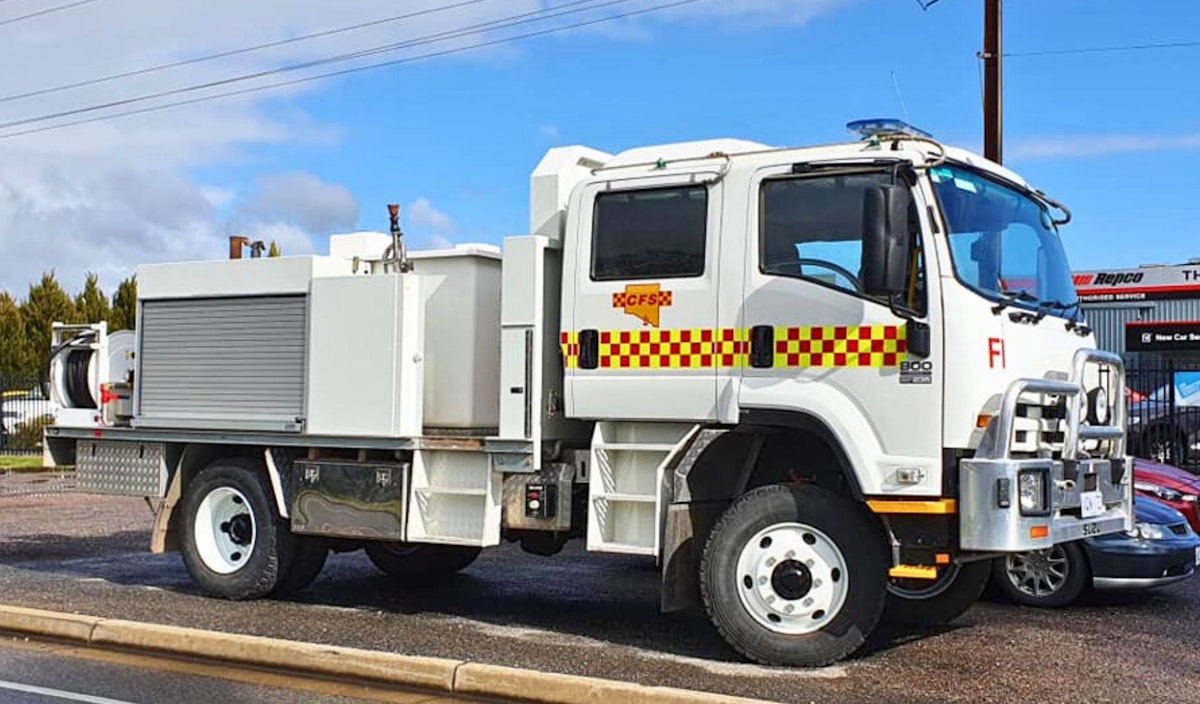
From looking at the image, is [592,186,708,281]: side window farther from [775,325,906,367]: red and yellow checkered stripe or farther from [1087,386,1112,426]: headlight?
[1087,386,1112,426]: headlight

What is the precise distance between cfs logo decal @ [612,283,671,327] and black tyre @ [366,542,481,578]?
3.63 meters

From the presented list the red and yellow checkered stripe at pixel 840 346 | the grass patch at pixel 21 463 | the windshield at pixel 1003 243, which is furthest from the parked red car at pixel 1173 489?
the grass patch at pixel 21 463

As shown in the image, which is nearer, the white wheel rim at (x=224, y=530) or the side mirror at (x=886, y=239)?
the side mirror at (x=886, y=239)

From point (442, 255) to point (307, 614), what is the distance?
2755mm

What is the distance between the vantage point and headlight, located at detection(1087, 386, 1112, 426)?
8148 millimetres

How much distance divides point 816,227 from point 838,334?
0.68 m

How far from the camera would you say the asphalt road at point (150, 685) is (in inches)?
278

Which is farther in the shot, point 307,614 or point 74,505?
point 74,505

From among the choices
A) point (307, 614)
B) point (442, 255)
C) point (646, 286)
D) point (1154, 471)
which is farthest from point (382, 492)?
point (1154, 471)

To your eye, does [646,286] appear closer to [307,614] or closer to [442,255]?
[442,255]

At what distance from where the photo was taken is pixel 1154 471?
11906mm

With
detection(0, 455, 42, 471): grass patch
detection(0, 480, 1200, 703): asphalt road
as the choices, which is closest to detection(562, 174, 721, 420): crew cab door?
detection(0, 480, 1200, 703): asphalt road

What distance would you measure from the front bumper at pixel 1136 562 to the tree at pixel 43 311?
3960 centimetres

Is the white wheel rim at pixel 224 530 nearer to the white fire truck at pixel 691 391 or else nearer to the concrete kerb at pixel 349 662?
the white fire truck at pixel 691 391
